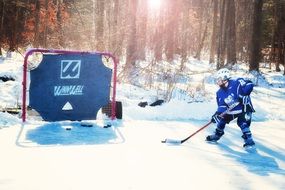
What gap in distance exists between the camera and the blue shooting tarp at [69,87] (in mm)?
9141

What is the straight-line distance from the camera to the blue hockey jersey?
809 centimetres

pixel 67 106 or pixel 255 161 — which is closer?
pixel 255 161

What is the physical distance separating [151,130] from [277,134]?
2532 millimetres

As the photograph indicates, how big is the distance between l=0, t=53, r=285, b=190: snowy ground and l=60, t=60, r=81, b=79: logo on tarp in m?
0.95

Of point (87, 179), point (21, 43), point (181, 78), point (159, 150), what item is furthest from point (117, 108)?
point (21, 43)

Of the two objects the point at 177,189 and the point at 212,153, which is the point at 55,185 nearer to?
the point at 177,189

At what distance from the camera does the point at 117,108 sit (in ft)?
33.5

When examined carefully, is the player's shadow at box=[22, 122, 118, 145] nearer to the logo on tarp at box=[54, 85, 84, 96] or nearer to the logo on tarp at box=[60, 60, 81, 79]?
the logo on tarp at box=[54, 85, 84, 96]

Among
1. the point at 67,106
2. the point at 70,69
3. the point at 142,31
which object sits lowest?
the point at 67,106

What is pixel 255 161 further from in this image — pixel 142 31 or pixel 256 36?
pixel 142 31

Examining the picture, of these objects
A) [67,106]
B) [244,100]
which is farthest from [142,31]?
[244,100]

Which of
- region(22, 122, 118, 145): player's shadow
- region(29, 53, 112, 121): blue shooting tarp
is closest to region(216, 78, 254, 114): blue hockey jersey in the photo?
region(22, 122, 118, 145): player's shadow

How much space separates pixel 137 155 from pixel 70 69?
307 centimetres

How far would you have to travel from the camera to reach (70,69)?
941cm
